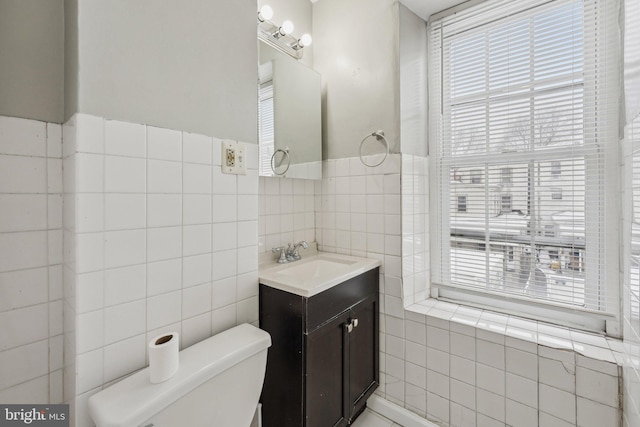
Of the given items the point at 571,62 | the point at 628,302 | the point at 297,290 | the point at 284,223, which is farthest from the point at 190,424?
the point at 571,62

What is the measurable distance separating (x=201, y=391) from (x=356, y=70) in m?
1.79

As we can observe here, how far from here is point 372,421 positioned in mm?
1591

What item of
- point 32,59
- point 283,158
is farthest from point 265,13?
point 32,59

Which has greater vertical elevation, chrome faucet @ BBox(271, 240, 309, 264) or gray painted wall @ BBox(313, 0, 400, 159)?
gray painted wall @ BBox(313, 0, 400, 159)

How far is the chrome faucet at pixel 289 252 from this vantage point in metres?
1.69

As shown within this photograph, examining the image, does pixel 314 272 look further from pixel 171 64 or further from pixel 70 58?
pixel 70 58

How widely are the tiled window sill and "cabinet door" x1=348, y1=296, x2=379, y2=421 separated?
227 mm

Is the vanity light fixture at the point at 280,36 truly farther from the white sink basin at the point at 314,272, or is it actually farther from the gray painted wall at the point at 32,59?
the white sink basin at the point at 314,272

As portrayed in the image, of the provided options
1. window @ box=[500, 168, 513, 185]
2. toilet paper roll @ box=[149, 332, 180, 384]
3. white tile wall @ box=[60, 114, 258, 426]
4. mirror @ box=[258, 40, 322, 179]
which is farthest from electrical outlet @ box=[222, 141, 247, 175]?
window @ box=[500, 168, 513, 185]

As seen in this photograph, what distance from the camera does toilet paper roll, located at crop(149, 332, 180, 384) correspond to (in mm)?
828

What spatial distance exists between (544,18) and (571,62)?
27cm

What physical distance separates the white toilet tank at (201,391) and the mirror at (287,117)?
2.90 feet

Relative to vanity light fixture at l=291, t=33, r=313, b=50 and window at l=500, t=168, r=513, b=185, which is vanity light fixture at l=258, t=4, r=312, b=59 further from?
window at l=500, t=168, r=513, b=185

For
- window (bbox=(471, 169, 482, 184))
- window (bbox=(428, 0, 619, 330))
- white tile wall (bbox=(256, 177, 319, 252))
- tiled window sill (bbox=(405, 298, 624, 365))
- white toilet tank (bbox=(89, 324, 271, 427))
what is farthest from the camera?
white tile wall (bbox=(256, 177, 319, 252))
